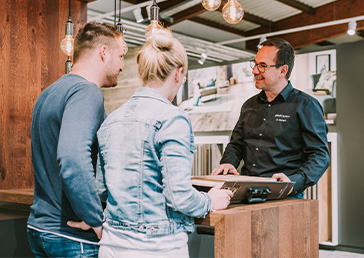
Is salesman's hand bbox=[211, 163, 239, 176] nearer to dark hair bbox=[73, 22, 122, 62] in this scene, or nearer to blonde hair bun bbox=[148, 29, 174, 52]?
dark hair bbox=[73, 22, 122, 62]

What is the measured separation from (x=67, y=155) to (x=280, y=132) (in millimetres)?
1366

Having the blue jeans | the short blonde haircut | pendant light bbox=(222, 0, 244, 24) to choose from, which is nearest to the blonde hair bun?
the short blonde haircut

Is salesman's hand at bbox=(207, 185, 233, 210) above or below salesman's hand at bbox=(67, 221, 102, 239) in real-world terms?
above

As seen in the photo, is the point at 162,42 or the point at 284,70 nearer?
the point at 162,42

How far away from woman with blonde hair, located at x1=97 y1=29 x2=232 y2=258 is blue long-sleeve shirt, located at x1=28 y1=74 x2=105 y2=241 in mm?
77

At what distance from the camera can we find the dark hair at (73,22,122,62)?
6.19 feet

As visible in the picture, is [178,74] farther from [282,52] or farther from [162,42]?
[282,52]

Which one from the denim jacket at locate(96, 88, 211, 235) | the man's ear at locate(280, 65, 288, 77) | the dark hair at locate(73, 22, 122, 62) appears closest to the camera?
the denim jacket at locate(96, 88, 211, 235)

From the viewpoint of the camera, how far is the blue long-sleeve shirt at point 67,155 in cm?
154

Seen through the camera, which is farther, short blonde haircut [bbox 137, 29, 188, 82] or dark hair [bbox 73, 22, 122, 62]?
dark hair [bbox 73, 22, 122, 62]

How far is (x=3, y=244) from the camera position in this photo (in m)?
2.83

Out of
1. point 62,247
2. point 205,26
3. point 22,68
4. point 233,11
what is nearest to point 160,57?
point 62,247

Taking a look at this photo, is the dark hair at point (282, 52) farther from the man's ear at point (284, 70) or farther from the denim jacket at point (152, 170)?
the denim jacket at point (152, 170)

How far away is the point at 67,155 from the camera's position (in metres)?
1.54
